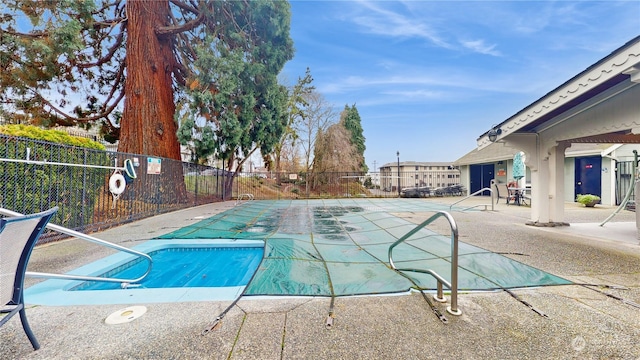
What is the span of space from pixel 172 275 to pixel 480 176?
17.4 meters

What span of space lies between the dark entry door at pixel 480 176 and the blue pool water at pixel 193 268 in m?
15.7

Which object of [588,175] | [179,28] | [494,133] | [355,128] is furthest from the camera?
[355,128]

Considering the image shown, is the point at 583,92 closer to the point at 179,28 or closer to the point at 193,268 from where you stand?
the point at 193,268

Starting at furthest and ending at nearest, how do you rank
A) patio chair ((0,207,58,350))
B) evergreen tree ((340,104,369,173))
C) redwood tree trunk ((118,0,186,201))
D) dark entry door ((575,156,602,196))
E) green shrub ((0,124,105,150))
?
evergreen tree ((340,104,369,173))
dark entry door ((575,156,602,196))
redwood tree trunk ((118,0,186,201))
green shrub ((0,124,105,150))
patio chair ((0,207,58,350))

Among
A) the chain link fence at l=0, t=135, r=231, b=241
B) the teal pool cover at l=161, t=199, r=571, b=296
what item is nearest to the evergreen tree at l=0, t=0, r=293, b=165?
the chain link fence at l=0, t=135, r=231, b=241

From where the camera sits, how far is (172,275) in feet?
12.2

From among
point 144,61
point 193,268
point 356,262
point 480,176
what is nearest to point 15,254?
point 193,268

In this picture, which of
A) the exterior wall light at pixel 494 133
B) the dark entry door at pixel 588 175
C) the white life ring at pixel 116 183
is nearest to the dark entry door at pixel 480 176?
the dark entry door at pixel 588 175

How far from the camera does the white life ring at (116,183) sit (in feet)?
18.6

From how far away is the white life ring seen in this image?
5663 millimetres

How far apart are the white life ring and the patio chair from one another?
4.87 meters

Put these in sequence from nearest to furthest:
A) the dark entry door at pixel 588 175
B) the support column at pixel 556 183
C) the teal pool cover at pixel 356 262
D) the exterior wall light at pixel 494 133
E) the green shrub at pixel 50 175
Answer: the teal pool cover at pixel 356 262 → the green shrub at pixel 50 175 → the support column at pixel 556 183 → the exterior wall light at pixel 494 133 → the dark entry door at pixel 588 175

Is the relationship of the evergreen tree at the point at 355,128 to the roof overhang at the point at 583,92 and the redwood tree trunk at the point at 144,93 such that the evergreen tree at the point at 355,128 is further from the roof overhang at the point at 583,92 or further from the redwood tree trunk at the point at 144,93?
the roof overhang at the point at 583,92

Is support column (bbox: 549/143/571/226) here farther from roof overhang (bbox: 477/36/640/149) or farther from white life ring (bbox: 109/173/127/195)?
white life ring (bbox: 109/173/127/195)
